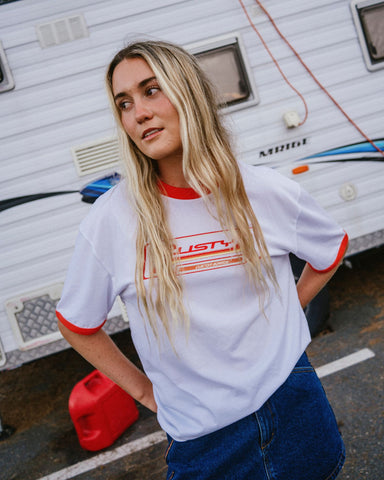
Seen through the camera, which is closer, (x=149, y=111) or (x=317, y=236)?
(x=149, y=111)

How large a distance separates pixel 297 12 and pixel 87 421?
12.8 ft

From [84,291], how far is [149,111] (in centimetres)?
58

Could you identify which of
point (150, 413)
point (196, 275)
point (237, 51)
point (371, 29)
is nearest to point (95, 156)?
point (237, 51)

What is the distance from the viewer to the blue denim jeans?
4.32 ft

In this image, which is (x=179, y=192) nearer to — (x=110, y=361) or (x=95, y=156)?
(x=110, y=361)

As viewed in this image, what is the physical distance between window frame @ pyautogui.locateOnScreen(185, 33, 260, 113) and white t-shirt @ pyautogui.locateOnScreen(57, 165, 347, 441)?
253 cm

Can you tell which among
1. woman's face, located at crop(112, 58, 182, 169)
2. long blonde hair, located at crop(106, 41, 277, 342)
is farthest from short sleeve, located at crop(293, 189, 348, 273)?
woman's face, located at crop(112, 58, 182, 169)

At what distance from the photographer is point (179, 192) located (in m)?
1.32

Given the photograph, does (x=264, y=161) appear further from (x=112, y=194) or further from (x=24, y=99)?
(x=112, y=194)

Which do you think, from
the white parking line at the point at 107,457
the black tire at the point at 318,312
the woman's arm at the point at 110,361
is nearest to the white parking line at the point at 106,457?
the white parking line at the point at 107,457

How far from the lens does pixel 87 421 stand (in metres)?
3.40

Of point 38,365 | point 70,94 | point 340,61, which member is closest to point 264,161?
point 340,61

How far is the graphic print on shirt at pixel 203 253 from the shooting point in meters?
1.26

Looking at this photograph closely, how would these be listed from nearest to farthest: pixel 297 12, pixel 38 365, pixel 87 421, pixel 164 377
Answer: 1. pixel 164 377
2. pixel 87 421
3. pixel 297 12
4. pixel 38 365
